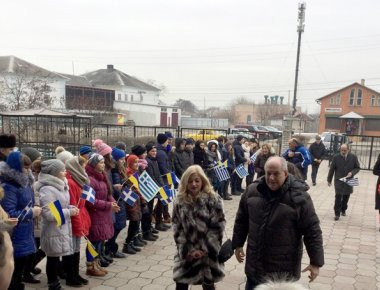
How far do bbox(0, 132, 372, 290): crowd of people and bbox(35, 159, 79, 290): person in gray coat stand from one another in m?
0.01

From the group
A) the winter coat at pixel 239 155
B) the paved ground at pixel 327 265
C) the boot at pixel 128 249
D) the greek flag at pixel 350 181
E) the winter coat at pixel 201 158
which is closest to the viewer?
the paved ground at pixel 327 265

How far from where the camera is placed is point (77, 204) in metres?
4.39

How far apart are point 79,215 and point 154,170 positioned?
2.39 meters

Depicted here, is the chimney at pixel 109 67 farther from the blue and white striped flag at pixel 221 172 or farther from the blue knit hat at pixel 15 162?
the blue knit hat at pixel 15 162

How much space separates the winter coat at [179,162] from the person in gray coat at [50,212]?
432cm

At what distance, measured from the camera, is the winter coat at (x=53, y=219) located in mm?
3979

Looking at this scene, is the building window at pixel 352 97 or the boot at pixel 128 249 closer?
the boot at pixel 128 249

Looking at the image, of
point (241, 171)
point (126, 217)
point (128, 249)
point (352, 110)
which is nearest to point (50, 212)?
point (126, 217)

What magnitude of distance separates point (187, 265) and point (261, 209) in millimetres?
1036

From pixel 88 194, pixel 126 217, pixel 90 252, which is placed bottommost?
pixel 90 252

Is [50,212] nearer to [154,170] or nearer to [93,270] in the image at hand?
[93,270]

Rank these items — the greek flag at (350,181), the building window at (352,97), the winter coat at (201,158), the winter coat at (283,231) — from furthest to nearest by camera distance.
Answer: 1. the building window at (352,97)
2. the winter coat at (201,158)
3. the greek flag at (350,181)
4. the winter coat at (283,231)

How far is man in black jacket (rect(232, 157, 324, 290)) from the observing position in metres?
3.01

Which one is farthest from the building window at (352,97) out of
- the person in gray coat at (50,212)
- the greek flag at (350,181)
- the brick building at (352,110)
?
the person in gray coat at (50,212)
